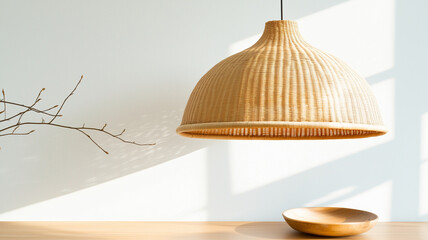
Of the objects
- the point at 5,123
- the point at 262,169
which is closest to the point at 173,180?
Result: the point at 262,169

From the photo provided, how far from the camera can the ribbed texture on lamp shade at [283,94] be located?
0.98 metres

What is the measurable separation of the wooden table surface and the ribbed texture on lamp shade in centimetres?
67

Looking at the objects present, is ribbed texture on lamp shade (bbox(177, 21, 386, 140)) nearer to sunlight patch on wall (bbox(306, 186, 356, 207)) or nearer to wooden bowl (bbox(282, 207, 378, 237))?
wooden bowl (bbox(282, 207, 378, 237))

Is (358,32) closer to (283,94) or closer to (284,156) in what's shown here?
(284,156)

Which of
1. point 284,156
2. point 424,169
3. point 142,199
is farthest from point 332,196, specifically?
point 142,199

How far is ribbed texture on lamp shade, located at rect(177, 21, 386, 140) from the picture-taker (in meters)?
0.98

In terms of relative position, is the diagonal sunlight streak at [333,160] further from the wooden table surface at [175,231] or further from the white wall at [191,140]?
the wooden table surface at [175,231]

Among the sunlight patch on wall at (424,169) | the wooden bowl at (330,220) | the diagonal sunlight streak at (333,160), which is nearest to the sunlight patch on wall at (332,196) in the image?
the diagonal sunlight streak at (333,160)

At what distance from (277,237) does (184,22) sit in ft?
3.20

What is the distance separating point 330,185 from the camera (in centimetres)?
189

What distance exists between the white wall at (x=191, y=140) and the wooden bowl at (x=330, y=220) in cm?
13

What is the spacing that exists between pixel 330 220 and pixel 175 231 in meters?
0.60

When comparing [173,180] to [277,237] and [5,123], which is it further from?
[5,123]

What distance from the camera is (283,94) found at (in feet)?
3.24
